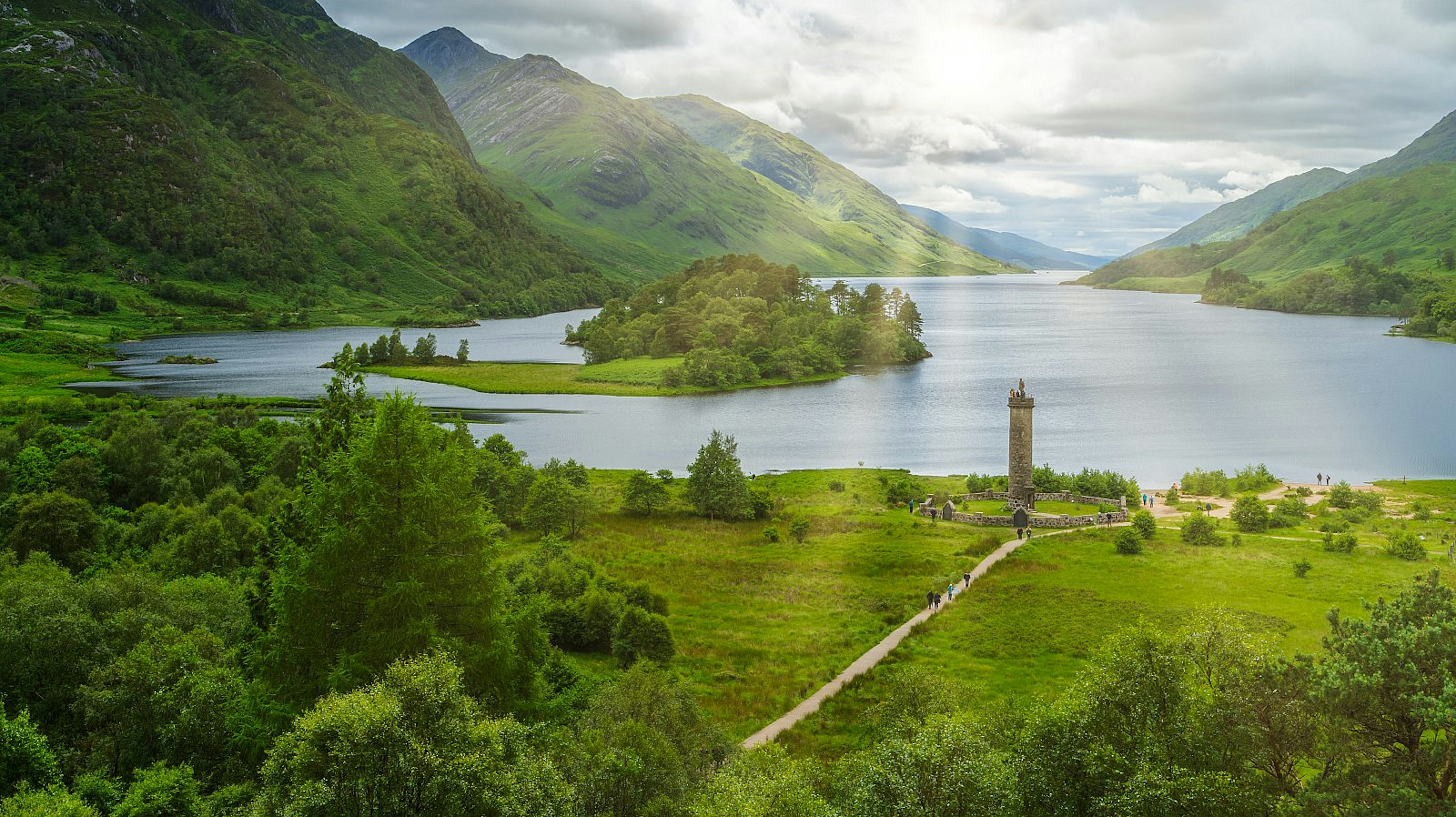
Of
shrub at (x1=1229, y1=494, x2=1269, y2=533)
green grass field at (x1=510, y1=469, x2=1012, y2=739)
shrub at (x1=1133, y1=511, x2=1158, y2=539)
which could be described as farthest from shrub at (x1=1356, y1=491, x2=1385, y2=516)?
green grass field at (x1=510, y1=469, x2=1012, y2=739)

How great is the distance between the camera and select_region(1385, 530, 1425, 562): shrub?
175 feet

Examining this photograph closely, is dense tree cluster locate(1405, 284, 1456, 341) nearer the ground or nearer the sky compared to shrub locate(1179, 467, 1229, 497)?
nearer the sky

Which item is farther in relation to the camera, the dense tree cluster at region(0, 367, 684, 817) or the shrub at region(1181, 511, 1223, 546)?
the shrub at region(1181, 511, 1223, 546)

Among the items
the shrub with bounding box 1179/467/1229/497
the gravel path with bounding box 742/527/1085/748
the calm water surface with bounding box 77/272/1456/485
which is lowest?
the gravel path with bounding box 742/527/1085/748

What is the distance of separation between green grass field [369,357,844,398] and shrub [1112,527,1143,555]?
89.7 metres

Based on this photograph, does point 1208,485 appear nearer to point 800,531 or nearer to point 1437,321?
point 800,531

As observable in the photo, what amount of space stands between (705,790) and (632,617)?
712 inches

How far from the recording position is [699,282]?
196 meters

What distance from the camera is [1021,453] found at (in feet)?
228

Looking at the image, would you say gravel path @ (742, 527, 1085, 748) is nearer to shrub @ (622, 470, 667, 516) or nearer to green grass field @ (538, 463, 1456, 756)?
green grass field @ (538, 463, 1456, 756)

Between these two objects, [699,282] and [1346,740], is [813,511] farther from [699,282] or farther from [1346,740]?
[699,282]

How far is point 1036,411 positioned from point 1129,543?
6431 cm

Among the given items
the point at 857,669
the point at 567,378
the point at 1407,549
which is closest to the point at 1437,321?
the point at 1407,549

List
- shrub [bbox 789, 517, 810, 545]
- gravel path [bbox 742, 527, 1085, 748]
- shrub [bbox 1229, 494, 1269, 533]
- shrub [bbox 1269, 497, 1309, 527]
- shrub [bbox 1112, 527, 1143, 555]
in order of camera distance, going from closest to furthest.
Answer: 1. gravel path [bbox 742, 527, 1085, 748]
2. shrub [bbox 1112, 527, 1143, 555]
3. shrub [bbox 1229, 494, 1269, 533]
4. shrub [bbox 1269, 497, 1309, 527]
5. shrub [bbox 789, 517, 810, 545]
